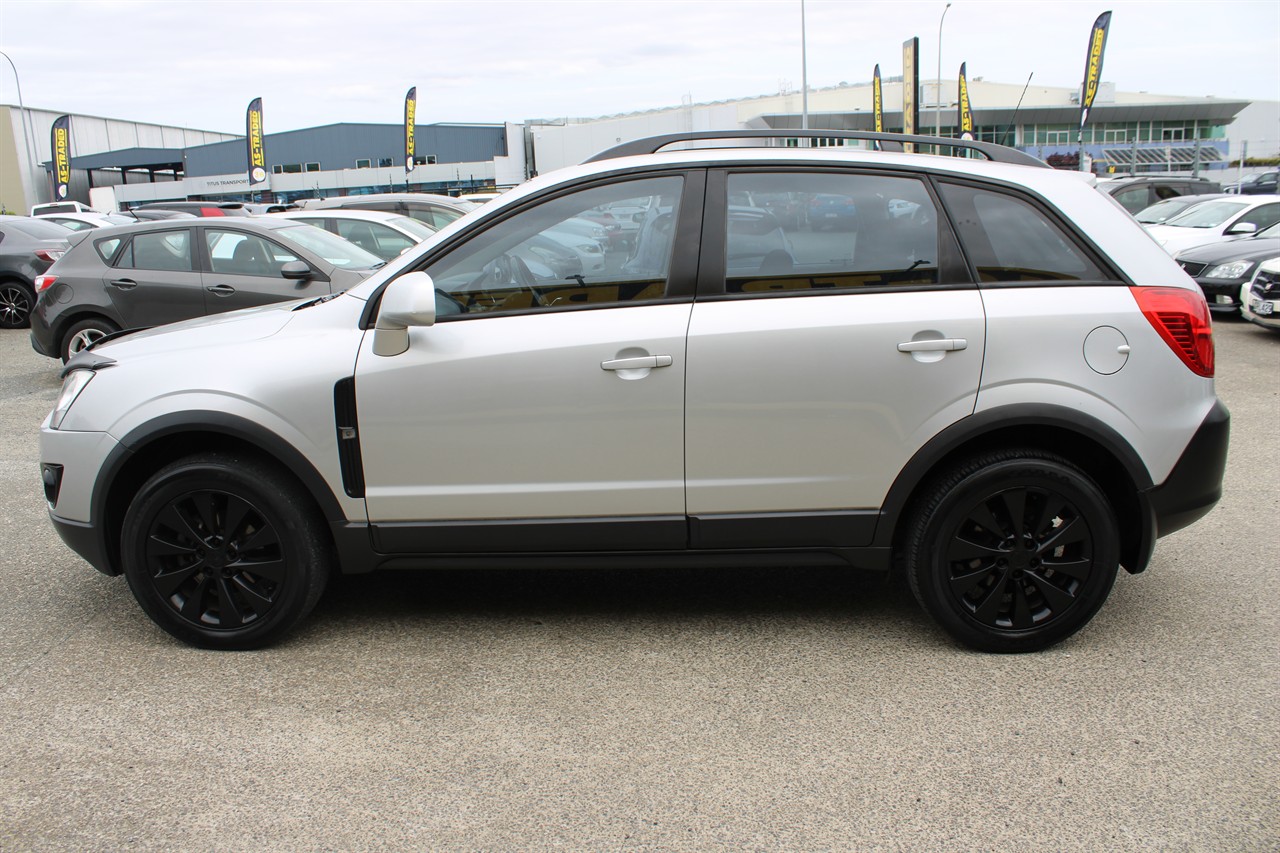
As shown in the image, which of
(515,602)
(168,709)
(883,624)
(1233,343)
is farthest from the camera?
(1233,343)

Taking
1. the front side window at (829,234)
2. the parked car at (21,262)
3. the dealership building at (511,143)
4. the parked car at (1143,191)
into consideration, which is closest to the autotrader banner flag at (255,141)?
the dealership building at (511,143)

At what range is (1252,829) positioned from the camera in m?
2.55

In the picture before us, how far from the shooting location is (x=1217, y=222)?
14.4 metres

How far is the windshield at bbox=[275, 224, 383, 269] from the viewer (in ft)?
29.1

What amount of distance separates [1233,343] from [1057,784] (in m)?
9.25

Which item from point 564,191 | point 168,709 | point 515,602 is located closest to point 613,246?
Answer: point 564,191

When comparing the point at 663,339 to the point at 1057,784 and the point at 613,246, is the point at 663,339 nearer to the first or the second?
the point at 613,246

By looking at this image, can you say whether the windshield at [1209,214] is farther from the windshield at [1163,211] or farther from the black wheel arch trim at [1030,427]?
the black wheel arch trim at [1030,427]

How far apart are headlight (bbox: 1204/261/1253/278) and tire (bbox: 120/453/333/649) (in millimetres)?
11411

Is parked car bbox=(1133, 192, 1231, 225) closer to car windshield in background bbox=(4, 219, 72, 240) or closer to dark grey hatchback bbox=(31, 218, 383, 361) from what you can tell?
dark grey hatchback bbox=(31, 218, 383, 361)

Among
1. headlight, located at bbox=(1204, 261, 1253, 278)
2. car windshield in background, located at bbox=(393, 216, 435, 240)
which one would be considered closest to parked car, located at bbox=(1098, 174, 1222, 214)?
headlight, located at bbox=(1204, 261, 1253, 278)

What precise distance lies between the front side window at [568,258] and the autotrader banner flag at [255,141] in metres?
43.6

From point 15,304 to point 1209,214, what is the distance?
1683 centimetres

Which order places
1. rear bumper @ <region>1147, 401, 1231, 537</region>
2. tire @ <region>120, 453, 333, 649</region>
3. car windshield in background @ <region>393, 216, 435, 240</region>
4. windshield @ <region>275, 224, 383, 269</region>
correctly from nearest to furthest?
rear bumper @ <region>1147, 401, 1231, 537</region> < tire @ <region>120, 453, 333, 649</region> < windshield @ <region>275, 224, 383, 269</region> < car windshield in background @ <region>393, 216, 435, 240</region>
